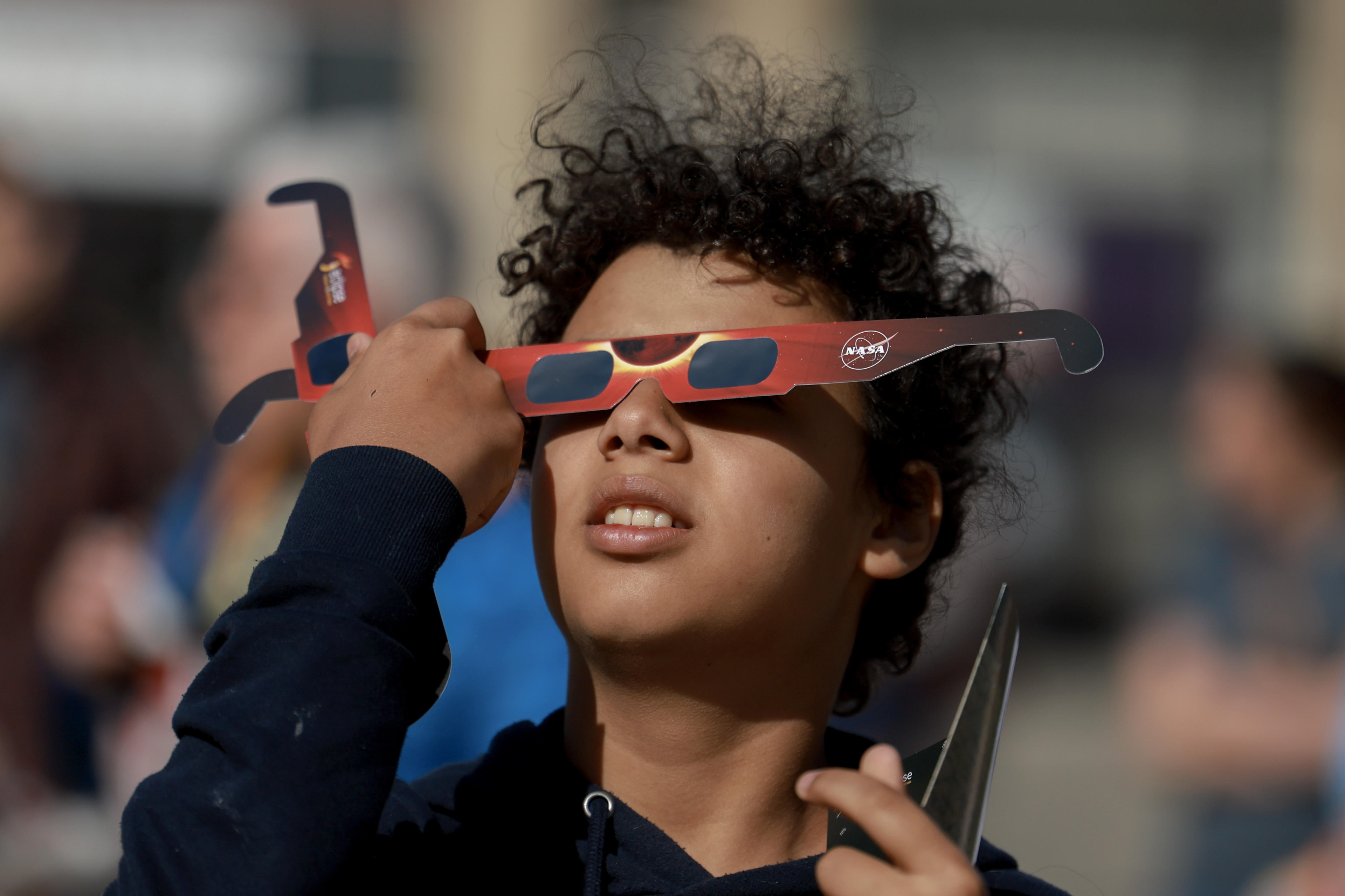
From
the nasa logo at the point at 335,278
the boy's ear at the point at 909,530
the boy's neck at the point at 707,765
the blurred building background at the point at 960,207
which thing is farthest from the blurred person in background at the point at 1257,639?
the nasa logo at the point at 335,278

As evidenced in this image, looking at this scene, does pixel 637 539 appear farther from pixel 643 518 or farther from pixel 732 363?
pixel 732 363

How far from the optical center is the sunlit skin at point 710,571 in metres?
1.51

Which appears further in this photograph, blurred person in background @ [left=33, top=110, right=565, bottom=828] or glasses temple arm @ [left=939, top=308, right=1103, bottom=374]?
blurred person in background @ [left=33, top=110, right=565, bottom=828]

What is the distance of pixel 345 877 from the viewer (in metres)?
1.25

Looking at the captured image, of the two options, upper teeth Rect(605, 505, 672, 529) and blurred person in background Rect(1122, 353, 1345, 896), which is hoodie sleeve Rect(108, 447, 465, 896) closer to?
upper teeth Rect(605, 505, 672, 529)

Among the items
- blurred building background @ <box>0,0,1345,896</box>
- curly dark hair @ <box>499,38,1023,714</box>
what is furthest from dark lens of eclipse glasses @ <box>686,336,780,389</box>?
blurred building background @ <box>0,0,1345,896</box>

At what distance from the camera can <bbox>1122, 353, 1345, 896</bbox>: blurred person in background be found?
370 centimetres

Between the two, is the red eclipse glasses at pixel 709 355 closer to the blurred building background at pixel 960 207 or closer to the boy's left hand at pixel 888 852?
the boy's left hand at pixel 888 852

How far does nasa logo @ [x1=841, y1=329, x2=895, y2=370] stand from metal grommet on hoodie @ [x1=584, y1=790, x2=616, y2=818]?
61cm

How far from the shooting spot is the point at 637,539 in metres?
1.50

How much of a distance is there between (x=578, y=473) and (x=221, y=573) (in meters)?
1.68

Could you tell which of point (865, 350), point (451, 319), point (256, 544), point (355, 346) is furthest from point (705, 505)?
point (256, 544)

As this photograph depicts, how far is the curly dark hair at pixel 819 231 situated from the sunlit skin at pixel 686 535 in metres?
0.06

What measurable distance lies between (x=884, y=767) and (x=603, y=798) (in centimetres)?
47
